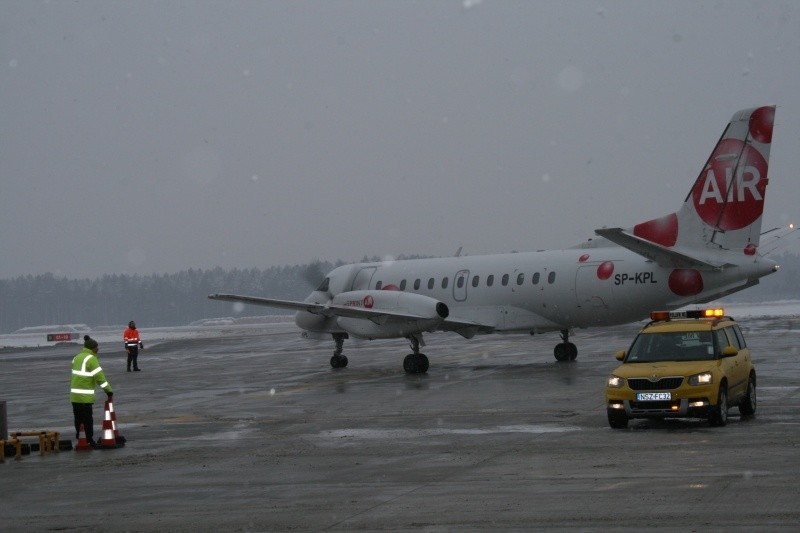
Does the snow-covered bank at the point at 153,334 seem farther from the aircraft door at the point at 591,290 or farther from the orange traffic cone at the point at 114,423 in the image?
the orange traffic cone at the point at 114,423

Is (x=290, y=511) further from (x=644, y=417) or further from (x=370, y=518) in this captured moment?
(x=644, y=417)

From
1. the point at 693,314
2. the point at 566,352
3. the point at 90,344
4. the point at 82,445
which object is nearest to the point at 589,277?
the point at 566,352

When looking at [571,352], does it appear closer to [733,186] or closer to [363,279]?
[733,186]

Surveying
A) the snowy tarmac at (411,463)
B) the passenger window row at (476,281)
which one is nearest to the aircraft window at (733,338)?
the snowy tarmac at (411,463)

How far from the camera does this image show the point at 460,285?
34500 mm

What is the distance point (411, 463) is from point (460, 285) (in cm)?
2054

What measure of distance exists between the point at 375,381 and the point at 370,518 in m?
19.3

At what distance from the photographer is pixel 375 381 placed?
97.1 feet

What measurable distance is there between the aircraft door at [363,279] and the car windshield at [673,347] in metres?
19.8

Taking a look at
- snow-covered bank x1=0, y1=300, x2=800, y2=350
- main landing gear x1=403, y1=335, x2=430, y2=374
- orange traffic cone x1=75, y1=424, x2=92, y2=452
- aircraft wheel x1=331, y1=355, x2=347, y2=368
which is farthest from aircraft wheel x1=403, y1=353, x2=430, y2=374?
snow-covered bank x1=0, y1=300, x2=800, y2=350

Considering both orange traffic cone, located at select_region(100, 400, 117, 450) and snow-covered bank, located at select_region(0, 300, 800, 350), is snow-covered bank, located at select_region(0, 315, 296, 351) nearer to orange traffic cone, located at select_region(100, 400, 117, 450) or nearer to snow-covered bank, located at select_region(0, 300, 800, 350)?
snow-covered bank, located at select_region(0, 300, 800, 350)

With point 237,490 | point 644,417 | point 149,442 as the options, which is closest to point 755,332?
point 644,417

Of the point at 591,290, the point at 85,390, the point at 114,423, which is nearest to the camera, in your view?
the point at 85,390

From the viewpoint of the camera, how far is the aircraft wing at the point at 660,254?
26.5m
